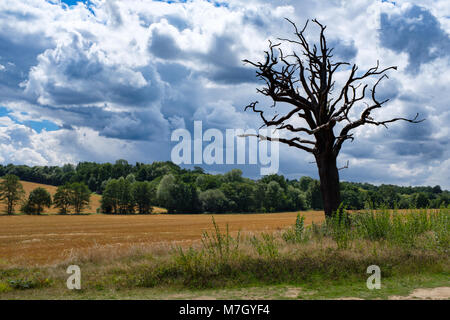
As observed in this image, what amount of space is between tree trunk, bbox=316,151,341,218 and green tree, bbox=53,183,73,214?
89646 millimetres

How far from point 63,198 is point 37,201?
10134 mm

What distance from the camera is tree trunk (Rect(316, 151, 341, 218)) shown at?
1802 cm

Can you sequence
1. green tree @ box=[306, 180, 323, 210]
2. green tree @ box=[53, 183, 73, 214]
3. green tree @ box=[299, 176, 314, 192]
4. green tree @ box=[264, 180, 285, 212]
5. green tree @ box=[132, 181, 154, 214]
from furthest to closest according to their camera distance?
green tree @ box=[299, 176, 314, 192], green tree @ box=[264, 180, 285, 212], green tree @ box=[306, 180, 323, 210], green tree @ box=[132, 181, 154, 214], green tree @ box=[53, 183, 73, 214]

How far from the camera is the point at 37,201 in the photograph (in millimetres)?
85125

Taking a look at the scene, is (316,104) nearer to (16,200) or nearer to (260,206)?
(16,200)

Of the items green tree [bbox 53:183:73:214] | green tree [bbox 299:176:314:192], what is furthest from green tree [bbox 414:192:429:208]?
green tree [bbox 299:176:314:192]

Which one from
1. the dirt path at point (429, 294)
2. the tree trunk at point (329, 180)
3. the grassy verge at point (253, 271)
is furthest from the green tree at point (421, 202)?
the dirt path at point (429, 294)

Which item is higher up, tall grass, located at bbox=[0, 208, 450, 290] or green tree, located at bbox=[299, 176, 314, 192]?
green tree, located at bbox=[299, 176, 314, 192]

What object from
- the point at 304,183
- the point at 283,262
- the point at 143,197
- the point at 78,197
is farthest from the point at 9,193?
the point at 304,183

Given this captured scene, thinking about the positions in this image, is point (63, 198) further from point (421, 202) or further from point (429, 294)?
point (429, 294)

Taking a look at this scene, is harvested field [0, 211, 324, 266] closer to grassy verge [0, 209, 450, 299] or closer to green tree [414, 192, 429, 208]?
grassy verge [0, 209, 450, 299]

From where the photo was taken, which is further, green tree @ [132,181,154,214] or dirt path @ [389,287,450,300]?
green tree @ [132,181,154,214]

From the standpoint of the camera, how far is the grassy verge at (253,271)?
10.2m
